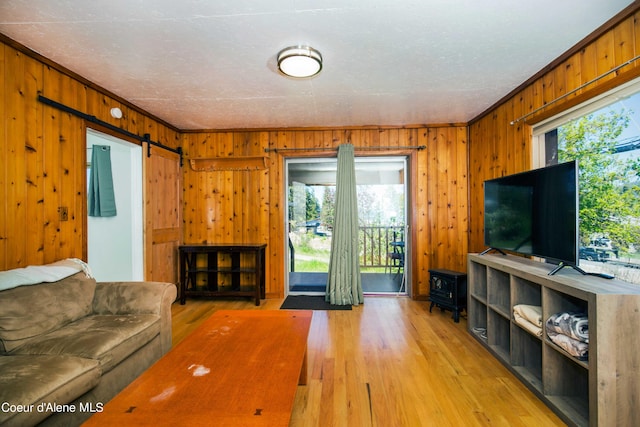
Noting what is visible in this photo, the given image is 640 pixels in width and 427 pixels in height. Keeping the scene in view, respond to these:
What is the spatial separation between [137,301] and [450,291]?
302cm

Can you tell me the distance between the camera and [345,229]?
379 cm

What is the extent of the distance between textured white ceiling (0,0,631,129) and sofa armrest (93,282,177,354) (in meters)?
1.78

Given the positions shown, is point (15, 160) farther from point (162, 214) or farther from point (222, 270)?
point (222, 270)

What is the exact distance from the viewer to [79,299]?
1.95 meters

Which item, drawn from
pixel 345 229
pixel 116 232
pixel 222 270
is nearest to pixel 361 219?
pixel 345 229

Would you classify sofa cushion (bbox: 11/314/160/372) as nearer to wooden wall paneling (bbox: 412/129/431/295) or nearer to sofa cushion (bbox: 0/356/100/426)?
sofa cushion (bbox: 0/356/100/426)

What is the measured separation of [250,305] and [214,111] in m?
2.43

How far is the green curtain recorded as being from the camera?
3.73 m

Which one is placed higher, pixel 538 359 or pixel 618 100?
pixel 618 100

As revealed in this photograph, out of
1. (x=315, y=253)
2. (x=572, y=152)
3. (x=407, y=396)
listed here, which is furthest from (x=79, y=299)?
(x=572, y=152)

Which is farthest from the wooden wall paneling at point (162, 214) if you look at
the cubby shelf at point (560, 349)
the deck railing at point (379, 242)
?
the cubby shelf at point (560, 349)

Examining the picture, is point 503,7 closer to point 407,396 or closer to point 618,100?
point 618,100

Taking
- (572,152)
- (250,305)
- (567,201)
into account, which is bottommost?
(250,305)

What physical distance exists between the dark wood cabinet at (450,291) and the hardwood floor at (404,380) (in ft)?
0.54
